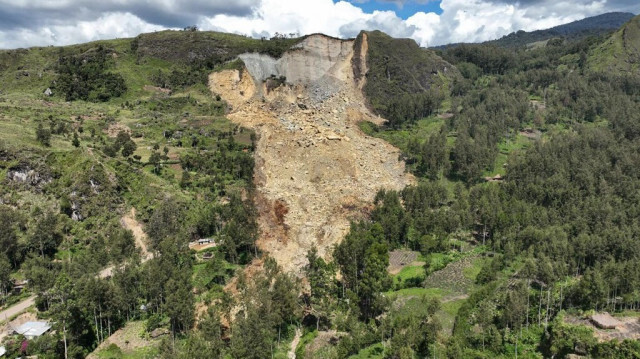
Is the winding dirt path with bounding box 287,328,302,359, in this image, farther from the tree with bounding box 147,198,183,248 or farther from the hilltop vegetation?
the tree with bounding box 147,198,183,248

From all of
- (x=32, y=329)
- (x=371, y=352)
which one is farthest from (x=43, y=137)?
(x=371, y=352)

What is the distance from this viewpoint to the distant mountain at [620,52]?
14312 cm

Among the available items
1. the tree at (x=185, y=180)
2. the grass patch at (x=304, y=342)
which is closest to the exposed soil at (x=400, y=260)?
the grass patch at (x=304, y=342)

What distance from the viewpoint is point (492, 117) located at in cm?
10981

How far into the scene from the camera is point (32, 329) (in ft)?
139

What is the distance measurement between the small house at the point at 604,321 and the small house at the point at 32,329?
180 ft

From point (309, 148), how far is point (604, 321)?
56472 millimetres

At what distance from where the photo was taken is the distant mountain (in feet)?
470

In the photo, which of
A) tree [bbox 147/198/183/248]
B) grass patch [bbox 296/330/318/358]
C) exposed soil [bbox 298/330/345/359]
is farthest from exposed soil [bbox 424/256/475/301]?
tree [bbox 147/198/183/248]

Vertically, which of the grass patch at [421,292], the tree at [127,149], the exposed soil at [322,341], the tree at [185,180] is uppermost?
the tree at [127,149]

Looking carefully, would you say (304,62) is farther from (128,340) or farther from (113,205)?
(128,340)

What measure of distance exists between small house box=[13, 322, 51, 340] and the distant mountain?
539 feet

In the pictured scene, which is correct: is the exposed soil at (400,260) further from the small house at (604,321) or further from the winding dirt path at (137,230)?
the winding dirt path at (137,230)

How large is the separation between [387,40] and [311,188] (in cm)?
8030
